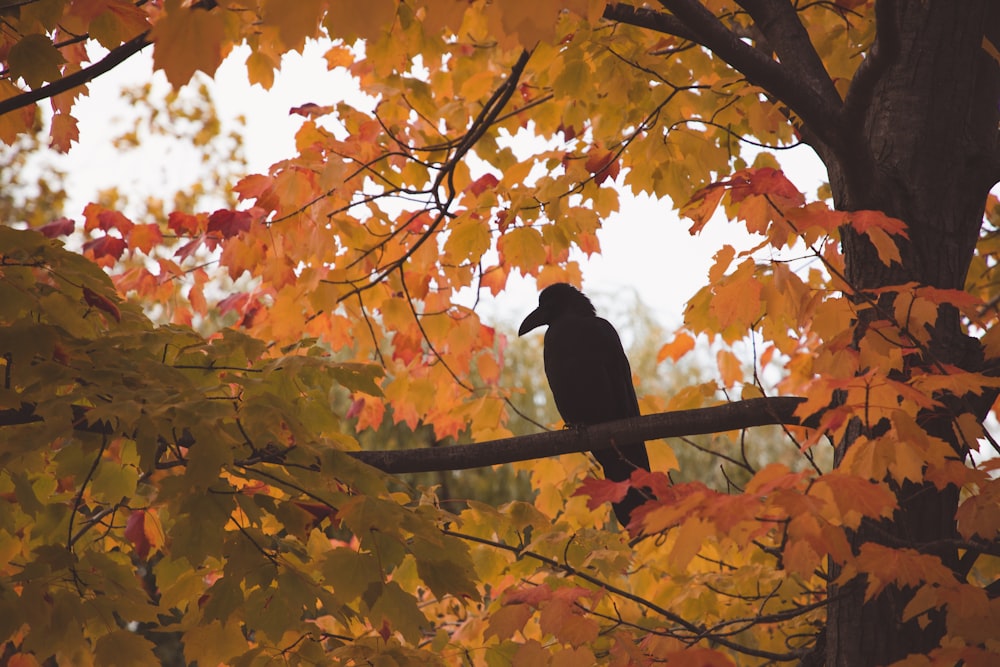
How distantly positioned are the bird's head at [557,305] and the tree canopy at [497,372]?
1.05ft

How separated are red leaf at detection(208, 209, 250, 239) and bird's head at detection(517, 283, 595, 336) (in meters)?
1.42

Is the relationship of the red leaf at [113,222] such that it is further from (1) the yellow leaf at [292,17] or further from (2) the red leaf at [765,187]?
(1) the yellow leaf at [292,17]

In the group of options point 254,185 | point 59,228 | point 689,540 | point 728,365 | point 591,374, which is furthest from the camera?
point 728,365

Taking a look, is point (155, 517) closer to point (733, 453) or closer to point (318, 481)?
point (318, 481)

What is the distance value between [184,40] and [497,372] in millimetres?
3082

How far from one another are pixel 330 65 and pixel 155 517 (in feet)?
9.12

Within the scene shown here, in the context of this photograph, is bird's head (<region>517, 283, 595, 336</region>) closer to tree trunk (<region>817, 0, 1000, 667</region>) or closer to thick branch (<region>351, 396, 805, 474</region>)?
tree trunk (<region>817, 0, 1000, 667</region>)

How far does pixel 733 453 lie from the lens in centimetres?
950

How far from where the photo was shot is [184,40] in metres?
1.34

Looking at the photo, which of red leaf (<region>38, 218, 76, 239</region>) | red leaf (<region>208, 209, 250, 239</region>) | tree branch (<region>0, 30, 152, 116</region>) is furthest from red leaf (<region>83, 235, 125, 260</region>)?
tree branch (<region>0, 30, 152, 116</region>)

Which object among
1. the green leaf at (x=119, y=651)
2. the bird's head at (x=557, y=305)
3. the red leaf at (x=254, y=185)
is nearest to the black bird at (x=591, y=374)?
the bird's head at (x=557, y=305)

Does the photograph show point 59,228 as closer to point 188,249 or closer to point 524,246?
point 188,249

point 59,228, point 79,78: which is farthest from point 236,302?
point 79,78

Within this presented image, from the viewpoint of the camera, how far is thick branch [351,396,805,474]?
8.04 ft
